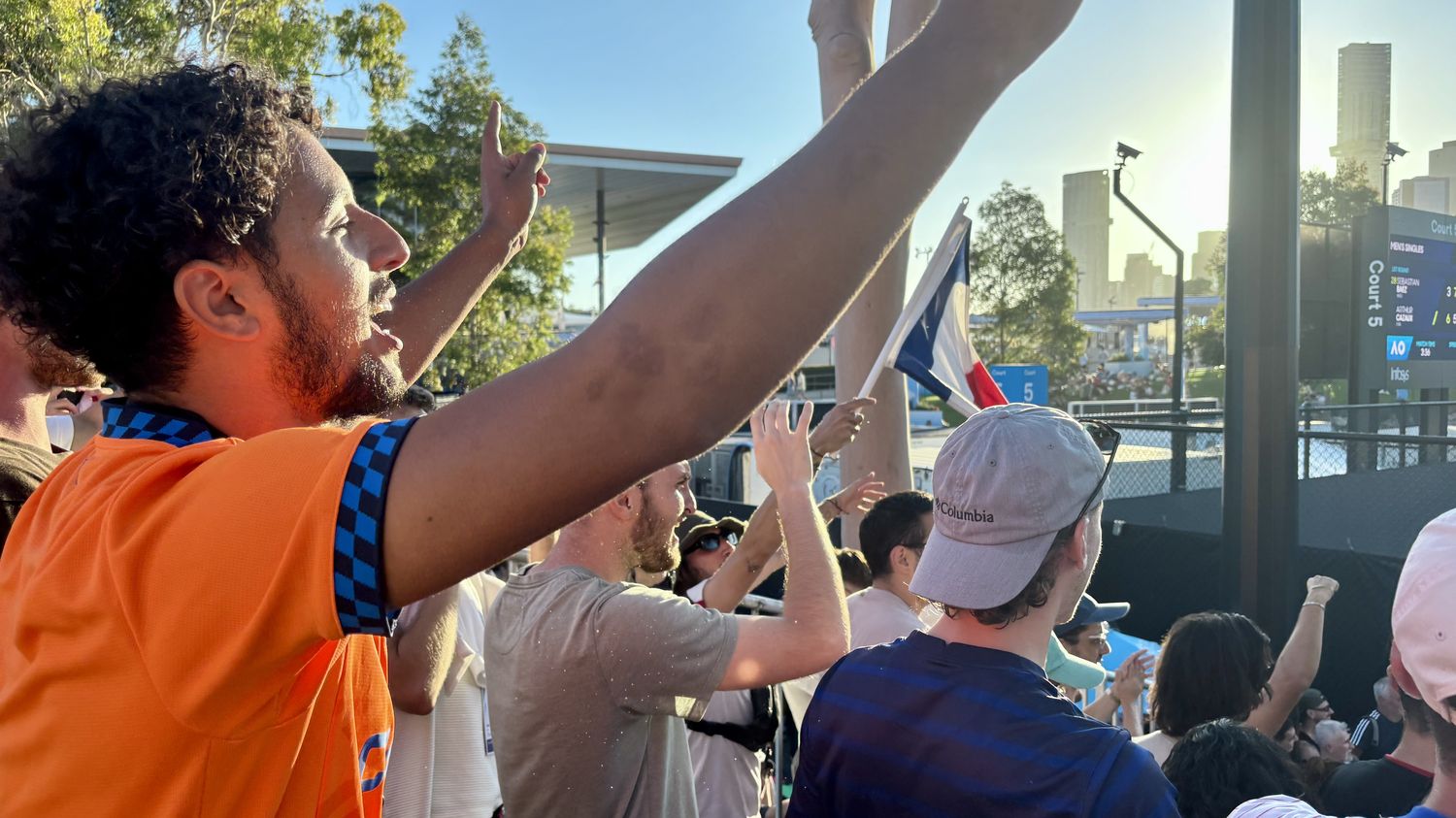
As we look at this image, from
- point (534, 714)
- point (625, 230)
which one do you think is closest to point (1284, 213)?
point (534, 714)

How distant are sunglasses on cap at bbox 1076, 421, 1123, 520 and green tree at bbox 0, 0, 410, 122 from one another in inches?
228

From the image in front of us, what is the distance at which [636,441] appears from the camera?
771mm

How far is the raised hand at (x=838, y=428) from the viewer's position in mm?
3725

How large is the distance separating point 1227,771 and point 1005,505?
42.5 inches

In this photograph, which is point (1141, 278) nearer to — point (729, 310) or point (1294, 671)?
point (1294, 671)

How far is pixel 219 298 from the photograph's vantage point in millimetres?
1062

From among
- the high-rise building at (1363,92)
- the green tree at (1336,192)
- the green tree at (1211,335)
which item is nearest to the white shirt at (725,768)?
the green tree at (1336,192)

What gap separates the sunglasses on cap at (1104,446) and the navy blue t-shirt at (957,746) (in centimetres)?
37

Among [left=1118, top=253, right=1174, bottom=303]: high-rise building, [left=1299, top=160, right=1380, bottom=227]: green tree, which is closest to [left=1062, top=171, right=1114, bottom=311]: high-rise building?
[left=1118, top=253, right=1174, bottom=303]: high-rise building

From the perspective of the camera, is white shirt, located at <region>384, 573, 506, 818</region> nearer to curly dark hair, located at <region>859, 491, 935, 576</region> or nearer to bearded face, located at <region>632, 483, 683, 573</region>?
bearded face, located at <region>632, 483, 683, 573</region>

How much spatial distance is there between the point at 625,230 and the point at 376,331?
128ft

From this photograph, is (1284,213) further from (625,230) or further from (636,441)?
(625,230)

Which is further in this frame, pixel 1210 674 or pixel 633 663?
pixel 1210 674

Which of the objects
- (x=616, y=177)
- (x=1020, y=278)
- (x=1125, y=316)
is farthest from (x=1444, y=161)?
(x=616, y=177)
